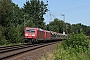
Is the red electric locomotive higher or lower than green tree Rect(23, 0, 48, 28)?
lower

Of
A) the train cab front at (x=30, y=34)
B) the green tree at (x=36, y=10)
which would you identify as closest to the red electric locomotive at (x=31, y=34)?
the train cab front at (x=30, y=34)

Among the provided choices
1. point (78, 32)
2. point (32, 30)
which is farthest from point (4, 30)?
point (78, 32)

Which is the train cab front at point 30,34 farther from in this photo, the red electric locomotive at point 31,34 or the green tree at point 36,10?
the green tree at point 36,10

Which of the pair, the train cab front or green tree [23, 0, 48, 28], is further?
green tree [23, 0, 48, 28]

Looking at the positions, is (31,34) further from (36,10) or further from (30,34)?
(36,10)

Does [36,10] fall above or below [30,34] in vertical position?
above

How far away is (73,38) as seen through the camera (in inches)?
973

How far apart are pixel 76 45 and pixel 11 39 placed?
28.0 meters

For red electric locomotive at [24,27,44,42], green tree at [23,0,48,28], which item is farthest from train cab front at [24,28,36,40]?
green tree at [23,0,48,28]

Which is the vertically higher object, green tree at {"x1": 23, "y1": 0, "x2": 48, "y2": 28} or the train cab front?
green tree at {"x1": 23, "y1": 0, "x2": 48, "y2": 28}

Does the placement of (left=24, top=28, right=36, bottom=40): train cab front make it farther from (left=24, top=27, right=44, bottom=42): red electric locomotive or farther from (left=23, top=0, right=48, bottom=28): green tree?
(left=23, top=0, right=48, bottom=28): green tree

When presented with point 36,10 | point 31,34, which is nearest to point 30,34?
point 31,34

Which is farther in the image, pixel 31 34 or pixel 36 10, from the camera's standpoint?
pixel 36 10

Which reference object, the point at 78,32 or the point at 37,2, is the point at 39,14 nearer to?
the point at 37,2
